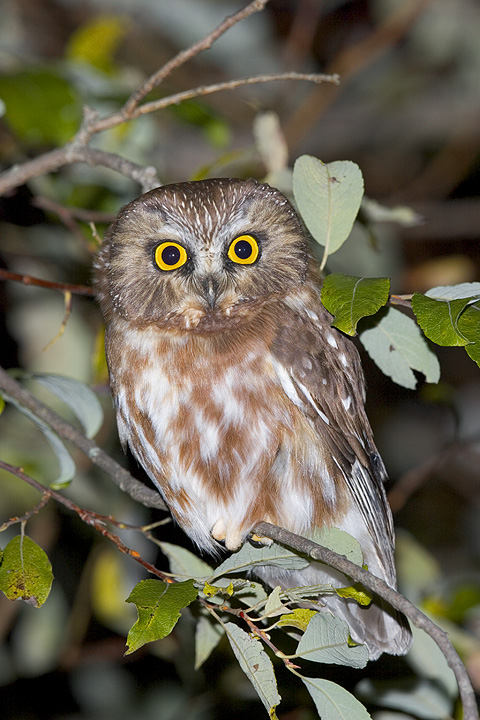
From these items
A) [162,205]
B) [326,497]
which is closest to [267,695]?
[326,497]

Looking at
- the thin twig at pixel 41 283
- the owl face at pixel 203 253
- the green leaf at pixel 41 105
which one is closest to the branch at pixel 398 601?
the owl face at pixel 203 253

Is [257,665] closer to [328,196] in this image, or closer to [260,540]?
[260,540]

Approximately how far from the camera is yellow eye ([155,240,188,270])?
8.96 ft

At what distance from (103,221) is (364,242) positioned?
1618mm

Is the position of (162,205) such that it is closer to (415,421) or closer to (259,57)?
(259,57)

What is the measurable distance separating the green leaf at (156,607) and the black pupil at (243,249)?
47.3 inches

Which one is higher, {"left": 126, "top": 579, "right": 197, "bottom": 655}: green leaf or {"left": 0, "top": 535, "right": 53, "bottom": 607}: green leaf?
{"left": 0, "top": 535, "right": 53, "bottom": 607}: green leaf

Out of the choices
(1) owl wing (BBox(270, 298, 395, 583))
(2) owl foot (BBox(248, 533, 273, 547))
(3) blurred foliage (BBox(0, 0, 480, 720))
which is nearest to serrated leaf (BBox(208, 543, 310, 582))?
(2) owl foot (BBox(248, 533, 273, 547))

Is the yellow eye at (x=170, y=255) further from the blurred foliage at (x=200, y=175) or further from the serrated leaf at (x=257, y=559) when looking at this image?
the serrated leaf at (x=257, y=559)

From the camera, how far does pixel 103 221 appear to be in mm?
3502

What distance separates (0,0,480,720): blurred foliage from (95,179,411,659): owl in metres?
0.39

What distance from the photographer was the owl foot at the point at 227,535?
2.77m

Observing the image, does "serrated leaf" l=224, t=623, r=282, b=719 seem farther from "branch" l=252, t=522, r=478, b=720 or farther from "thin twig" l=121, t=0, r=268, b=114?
"thin twig" l=121, t=0, r=268, b=114

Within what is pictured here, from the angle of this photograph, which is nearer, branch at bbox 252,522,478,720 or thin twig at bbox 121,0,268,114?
branch at bbox 252,522,478,720
